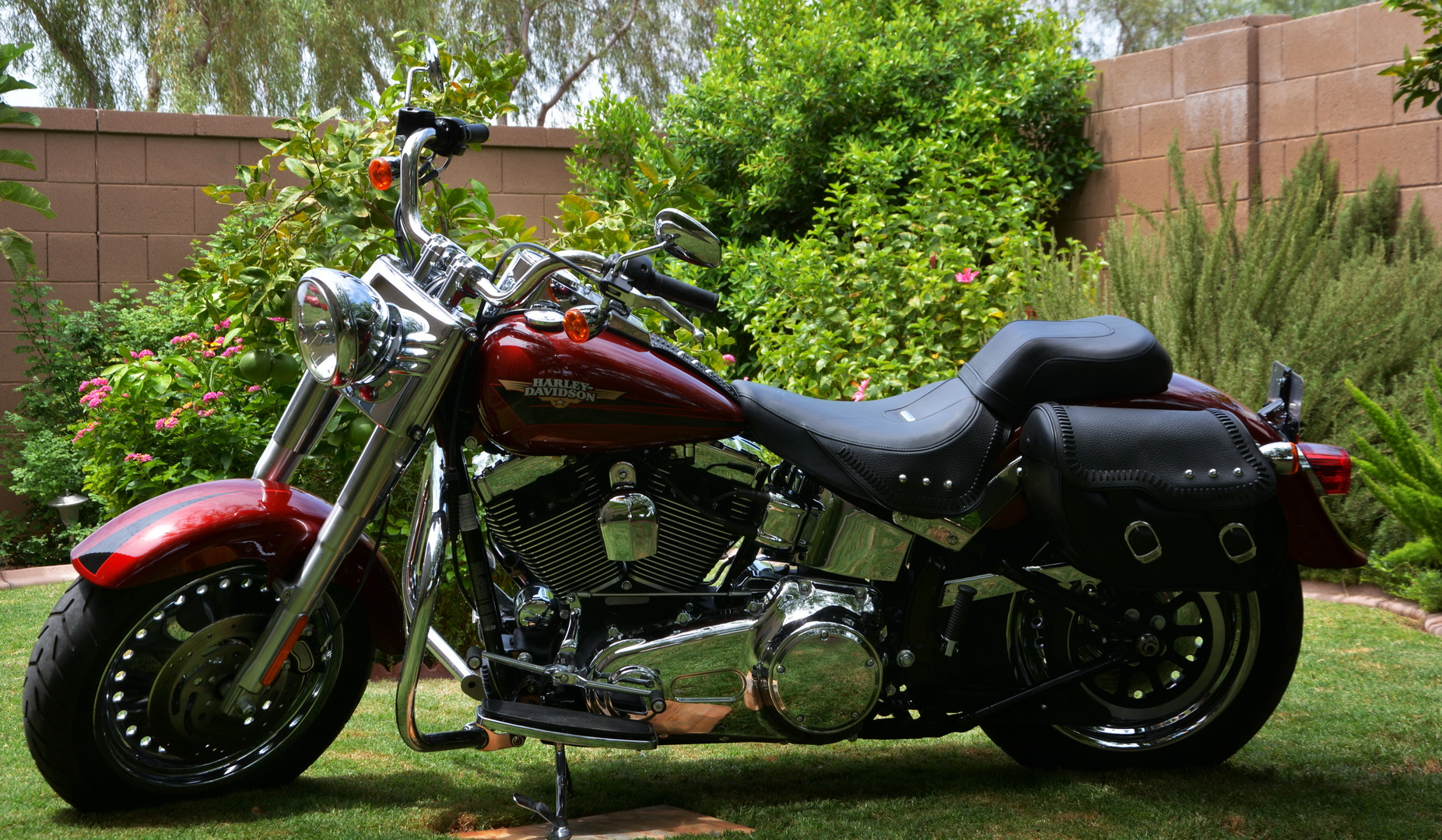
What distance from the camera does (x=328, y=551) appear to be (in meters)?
2.35

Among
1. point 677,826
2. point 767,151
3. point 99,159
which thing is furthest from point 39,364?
point 677,826

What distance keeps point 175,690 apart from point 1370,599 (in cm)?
430

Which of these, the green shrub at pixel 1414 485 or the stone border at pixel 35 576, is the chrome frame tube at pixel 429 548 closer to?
the green shrub at pixel 1414 485

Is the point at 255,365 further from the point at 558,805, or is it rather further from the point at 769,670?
the point at 769,670

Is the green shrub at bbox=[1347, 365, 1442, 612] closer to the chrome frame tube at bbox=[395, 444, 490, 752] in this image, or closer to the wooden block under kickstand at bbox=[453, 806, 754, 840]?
the wooden block under kickstand at bbox=[453, 806, 754, 840]

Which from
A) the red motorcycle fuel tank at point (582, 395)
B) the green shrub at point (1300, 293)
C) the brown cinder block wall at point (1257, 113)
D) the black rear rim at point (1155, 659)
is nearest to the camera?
the red motorcycle fuel tank at point (582, 395)

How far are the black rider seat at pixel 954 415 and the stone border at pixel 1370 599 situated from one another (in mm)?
2346

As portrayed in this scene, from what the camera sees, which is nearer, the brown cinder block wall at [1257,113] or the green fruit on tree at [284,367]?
the green fruit on tree at [284,367]

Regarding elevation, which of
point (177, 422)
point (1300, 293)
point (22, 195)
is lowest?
point (177, 422)

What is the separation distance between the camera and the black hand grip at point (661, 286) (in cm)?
222

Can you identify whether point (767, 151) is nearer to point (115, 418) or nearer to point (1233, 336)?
point (1233, 336)

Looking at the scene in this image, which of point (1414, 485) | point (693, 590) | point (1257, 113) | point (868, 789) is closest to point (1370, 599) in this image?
point (1414, 485)

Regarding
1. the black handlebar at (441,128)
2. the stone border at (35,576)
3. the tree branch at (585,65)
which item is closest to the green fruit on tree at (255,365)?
the black handlebar at (441,128)

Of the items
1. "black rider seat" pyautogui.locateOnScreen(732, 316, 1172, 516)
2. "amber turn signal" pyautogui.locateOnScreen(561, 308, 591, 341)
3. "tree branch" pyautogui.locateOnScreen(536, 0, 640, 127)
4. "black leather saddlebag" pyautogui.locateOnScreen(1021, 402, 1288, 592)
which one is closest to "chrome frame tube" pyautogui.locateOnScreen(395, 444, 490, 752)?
"amber turn signal" pyautogui.locateOnScreen(561, 308, 591, 341)
